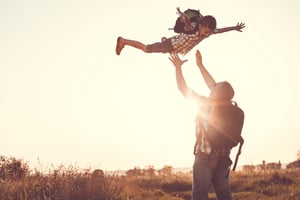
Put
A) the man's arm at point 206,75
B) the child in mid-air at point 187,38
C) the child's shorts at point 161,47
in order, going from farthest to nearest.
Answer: the child's shorts at point 161,47 < the child in mid-air at point 187,38 < the man's arm at point 206,75

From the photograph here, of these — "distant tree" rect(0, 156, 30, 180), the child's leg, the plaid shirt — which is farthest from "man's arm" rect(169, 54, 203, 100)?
"distant tree" rect(0, 156, 30, 180)

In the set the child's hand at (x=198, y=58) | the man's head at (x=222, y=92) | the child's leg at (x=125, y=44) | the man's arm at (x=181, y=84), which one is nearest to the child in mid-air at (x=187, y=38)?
the child's leg at (x=125, y=44)

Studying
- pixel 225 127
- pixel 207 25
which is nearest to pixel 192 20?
pixel 207 25

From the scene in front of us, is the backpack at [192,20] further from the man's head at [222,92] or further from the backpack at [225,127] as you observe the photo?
the backpack at [225,127]

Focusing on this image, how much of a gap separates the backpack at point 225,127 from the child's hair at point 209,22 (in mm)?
2349

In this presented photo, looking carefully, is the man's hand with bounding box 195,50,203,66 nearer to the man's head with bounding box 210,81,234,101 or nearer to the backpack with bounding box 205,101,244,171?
the man's head with bounding box 210,81,234,101

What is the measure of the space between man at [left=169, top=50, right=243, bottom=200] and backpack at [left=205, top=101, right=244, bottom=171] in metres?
0.01

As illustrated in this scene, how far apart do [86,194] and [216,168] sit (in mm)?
8104

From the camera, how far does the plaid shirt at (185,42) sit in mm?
7480

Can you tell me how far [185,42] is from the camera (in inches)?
295

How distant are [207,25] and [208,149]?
286 centimetres

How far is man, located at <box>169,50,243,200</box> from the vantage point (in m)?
5.34

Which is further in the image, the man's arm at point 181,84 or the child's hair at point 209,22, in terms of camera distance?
the child's hair at point 209,22

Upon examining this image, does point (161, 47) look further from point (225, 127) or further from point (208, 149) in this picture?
point (208, 149)
